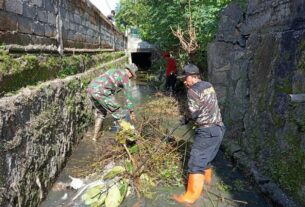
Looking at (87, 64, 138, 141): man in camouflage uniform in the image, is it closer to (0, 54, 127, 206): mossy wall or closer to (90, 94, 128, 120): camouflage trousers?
(90, 94, 128, 120): camouflage trousers

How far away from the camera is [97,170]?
5.34m

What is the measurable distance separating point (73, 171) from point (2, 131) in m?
2.39

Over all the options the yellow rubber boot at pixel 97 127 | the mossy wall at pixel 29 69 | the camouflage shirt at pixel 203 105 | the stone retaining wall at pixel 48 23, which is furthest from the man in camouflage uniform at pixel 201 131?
the yellow rubber boot at pixel 97 127

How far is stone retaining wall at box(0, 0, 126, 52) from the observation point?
13.3 feet

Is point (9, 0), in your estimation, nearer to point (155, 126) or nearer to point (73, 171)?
point (73, 171)

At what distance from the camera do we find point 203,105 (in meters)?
4.46

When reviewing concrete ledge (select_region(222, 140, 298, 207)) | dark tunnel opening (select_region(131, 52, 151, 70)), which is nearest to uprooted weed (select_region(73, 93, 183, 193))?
concrete ledge (select_region(222, 140, 298, 207))

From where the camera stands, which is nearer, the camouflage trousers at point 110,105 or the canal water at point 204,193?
the canal water at point 204,193

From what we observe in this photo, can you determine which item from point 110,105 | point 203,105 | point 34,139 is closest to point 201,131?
point 203,105

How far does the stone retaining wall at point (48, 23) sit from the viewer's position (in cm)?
405

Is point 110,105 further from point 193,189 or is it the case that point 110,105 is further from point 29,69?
point 193,189

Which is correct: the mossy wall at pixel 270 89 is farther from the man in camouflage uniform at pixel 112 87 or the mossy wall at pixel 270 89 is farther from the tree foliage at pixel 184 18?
the tree foliage at pixel 184 18

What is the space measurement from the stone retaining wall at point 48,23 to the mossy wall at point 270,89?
362 centimetres

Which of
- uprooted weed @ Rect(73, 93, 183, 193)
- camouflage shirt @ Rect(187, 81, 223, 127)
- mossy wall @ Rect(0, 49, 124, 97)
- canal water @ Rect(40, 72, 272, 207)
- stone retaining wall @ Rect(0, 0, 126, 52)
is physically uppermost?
stone retaining wall @ Rect(0, 0, 126, 52)
